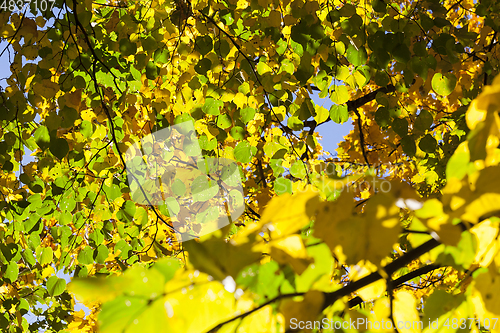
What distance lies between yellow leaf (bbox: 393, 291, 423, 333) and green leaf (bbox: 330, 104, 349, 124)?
1.28 meters

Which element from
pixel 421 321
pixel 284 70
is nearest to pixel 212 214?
pixel 284 70

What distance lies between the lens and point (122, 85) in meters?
1.96

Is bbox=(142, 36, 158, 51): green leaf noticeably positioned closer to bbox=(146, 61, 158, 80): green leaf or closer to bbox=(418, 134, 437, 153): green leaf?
bbox=(146, 61, 158, 80): green leaf

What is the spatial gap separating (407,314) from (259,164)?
300 centimetres

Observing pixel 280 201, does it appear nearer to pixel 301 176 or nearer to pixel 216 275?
pixel 216 275

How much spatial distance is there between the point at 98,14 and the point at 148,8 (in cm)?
63

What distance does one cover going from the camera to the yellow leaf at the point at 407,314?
45 cm

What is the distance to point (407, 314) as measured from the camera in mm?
452

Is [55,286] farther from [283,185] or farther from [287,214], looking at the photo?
[287,214]

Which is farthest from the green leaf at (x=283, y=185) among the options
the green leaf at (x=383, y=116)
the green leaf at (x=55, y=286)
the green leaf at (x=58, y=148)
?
the green leaf at (x=55, y=286)

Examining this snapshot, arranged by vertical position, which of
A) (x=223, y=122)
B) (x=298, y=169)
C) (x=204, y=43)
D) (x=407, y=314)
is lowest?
(x=407, y=314)

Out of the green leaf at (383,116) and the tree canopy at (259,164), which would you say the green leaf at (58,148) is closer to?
the tree canopy at (259,164)

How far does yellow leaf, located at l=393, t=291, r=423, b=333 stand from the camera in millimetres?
451

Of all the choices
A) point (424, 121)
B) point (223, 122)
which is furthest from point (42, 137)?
point (424, 121)
